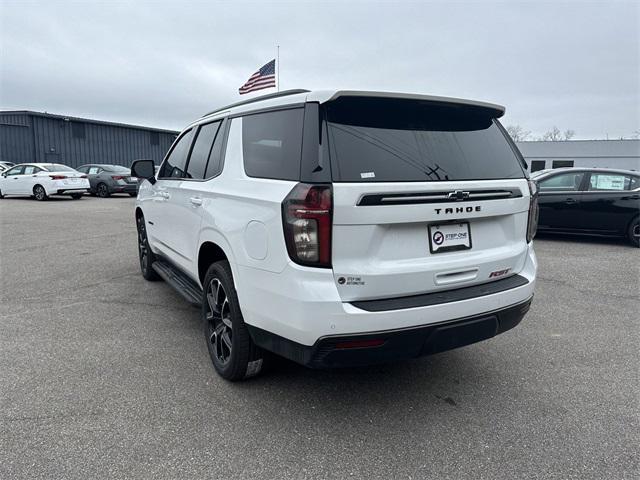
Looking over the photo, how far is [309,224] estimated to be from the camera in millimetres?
2270

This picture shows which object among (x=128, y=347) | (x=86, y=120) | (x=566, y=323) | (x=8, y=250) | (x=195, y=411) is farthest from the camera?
(x=86, y=120)

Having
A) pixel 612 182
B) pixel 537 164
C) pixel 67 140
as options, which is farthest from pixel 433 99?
pixel 537 164

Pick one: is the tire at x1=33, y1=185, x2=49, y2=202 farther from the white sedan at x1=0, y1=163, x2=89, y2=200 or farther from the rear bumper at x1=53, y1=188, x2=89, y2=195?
the rear bumper at x1=53, y1=188, x2=89, y2=195

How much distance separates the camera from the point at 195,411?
8.98 feet

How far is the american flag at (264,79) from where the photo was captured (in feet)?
48.6

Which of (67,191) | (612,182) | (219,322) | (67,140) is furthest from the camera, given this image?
(67,140)

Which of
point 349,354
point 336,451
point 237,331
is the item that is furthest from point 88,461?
point 349,354

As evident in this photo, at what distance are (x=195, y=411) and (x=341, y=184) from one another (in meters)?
1.68

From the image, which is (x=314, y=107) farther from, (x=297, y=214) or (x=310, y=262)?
(x=310, y=262)

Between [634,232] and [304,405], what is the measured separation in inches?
327

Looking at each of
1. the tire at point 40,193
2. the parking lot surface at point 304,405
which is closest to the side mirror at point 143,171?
the parking lot surface at point 304,405

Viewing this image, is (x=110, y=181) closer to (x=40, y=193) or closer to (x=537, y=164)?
(x=40, y=193)

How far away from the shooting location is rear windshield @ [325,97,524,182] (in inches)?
93.5

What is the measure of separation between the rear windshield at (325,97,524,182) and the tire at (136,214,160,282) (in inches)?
149
